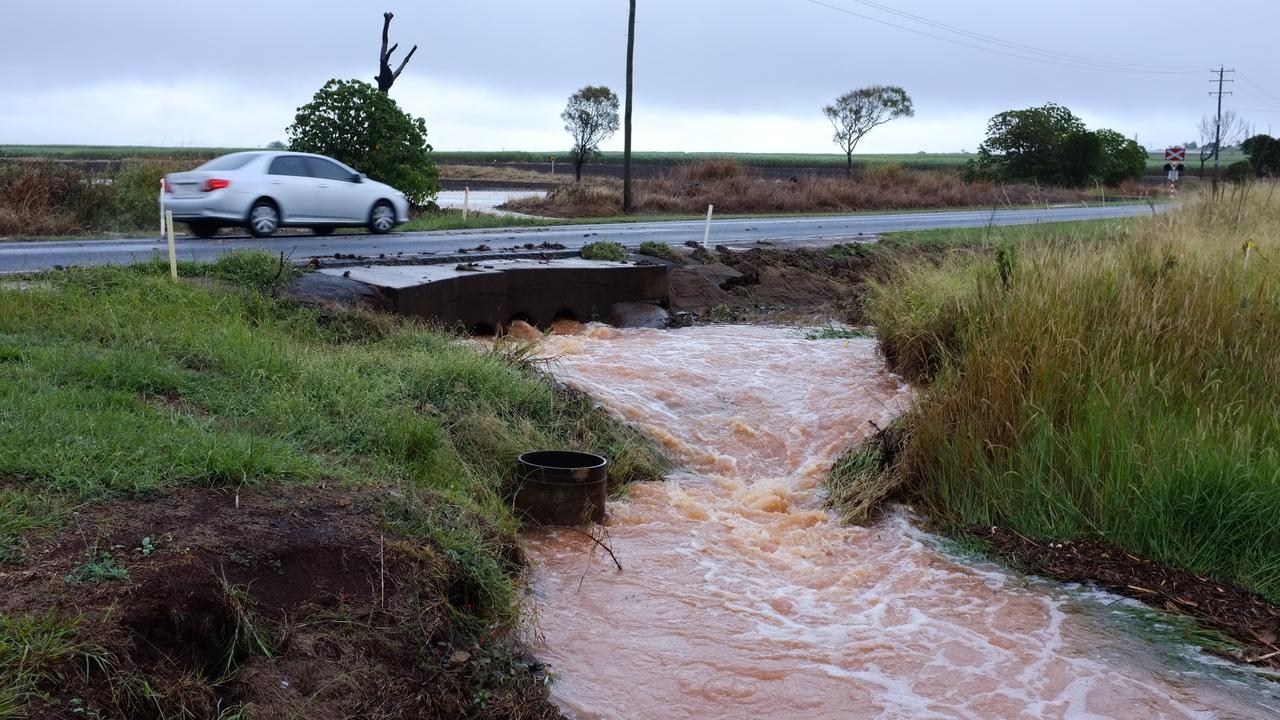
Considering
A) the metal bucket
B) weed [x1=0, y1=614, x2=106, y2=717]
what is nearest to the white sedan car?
the metal bucket

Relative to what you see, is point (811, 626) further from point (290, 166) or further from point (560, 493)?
point (290, 166)

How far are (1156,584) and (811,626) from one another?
1.96 metres

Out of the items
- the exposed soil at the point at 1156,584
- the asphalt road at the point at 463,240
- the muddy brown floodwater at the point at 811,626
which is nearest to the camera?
the muddy brown floodwater at the point at 811,626

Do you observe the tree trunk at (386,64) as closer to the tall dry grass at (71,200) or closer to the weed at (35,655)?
the tall dry grass at (71,200)

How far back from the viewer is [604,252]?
1661 centimetres

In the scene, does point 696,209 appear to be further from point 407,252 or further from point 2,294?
point 2,294

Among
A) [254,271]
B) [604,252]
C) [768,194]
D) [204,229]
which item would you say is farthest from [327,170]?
[768,194]

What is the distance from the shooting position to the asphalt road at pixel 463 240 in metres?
14.5

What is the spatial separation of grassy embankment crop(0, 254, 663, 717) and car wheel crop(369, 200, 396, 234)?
457 inches

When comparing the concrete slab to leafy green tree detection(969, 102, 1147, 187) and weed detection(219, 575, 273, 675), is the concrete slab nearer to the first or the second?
weed detection(219, 575, 273, 675)

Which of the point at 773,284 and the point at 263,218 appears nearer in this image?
the point at 773,284

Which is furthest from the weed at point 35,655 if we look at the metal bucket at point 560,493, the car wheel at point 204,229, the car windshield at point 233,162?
the car windshield at point 233,162

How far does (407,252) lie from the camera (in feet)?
54.0

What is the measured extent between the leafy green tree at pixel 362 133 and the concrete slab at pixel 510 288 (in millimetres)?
10861
